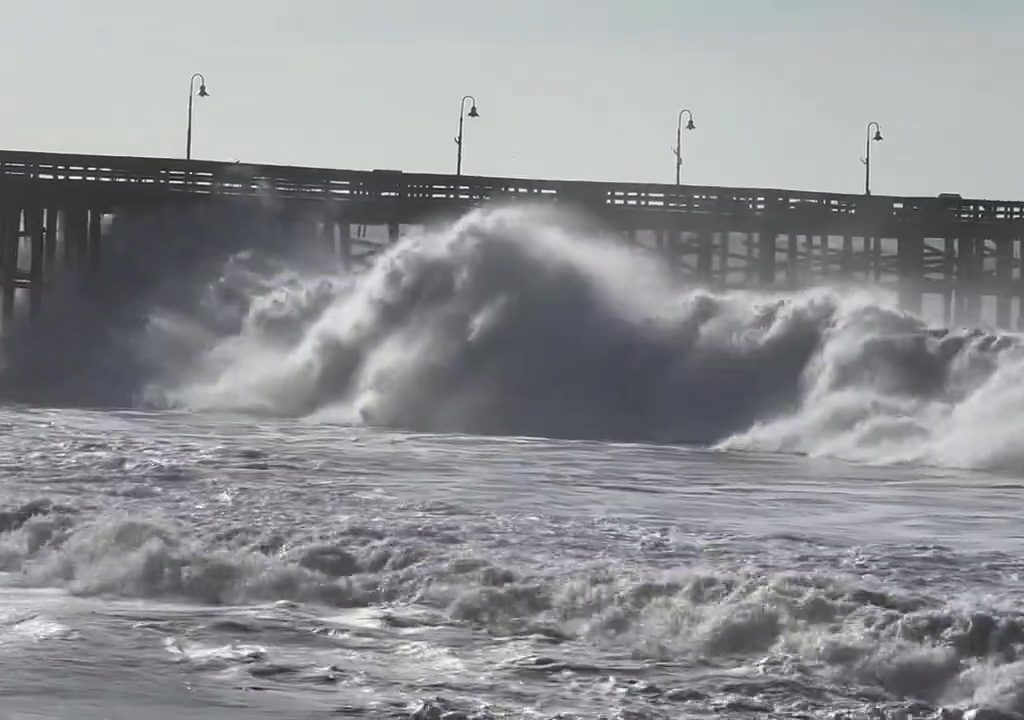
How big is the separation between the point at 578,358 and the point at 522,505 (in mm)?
15477

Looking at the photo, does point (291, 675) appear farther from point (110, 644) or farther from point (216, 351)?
point (216, 351)

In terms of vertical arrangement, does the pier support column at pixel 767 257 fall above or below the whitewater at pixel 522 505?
above

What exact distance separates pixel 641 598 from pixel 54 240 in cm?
2908

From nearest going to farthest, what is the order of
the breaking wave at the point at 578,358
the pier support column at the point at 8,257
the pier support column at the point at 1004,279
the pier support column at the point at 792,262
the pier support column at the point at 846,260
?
the breaking wave at the point at 578,358 → the pier support column at the point at 8,257 → the pier support column at the point at 792,262 → the pier support column at the point at 846,260 → the pier support column at the point at 1004,279

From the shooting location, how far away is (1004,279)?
131ft

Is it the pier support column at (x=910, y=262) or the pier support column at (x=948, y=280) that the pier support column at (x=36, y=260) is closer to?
the pier support column at (x=910, y=262)

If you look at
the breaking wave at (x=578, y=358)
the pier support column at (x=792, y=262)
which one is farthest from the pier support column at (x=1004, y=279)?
the breaking wave at (x=578, y=358)

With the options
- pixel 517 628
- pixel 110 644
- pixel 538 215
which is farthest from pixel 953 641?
pixel 538 215

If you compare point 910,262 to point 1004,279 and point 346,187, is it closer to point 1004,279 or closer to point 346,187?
point 1004,279

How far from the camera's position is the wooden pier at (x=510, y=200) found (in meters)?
37.2

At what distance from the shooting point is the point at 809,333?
1120 inches

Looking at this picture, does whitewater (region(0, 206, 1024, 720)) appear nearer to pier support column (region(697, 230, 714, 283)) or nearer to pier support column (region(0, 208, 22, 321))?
pier support column (region(0, 208, 22, 321))

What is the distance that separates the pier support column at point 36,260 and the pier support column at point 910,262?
17358 mm

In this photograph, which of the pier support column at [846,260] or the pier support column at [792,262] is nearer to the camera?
the pier support column at [792,262]
